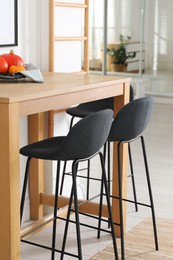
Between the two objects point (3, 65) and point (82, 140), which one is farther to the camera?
point (3, 65)

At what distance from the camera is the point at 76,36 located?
453cm

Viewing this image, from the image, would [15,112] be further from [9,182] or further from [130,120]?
[130,120]

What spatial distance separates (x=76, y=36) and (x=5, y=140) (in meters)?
2.01

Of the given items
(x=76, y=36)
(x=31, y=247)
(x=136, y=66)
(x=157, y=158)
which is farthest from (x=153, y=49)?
(x=31, y=247)

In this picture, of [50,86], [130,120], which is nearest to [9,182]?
[50,86]

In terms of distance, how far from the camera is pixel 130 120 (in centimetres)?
337

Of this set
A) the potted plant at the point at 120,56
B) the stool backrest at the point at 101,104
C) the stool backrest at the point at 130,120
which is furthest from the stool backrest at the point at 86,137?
the potted plant at the point at 120,56

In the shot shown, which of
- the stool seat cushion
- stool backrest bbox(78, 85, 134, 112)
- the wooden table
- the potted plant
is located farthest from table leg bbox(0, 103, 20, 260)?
the potted plant

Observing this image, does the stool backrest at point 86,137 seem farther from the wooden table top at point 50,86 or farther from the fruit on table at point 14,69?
the fruit on table at point 14,69

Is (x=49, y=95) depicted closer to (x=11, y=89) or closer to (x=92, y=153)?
(x=11, y=89)

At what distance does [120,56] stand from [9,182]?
797cm

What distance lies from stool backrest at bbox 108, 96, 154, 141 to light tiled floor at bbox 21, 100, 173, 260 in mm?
843

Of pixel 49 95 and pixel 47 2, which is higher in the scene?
pixel 47 2

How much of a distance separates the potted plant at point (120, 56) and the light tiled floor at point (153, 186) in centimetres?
184
